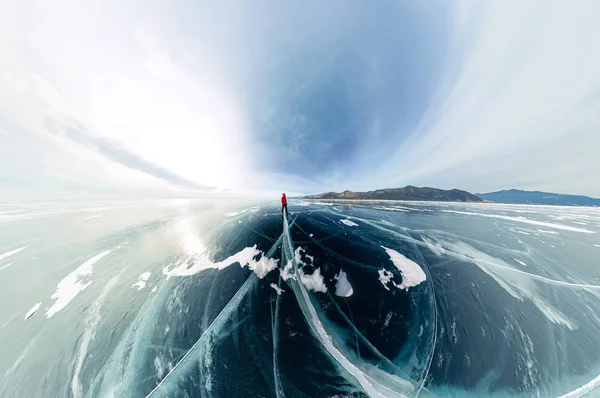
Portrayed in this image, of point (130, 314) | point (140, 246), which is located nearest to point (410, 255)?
point (130, 314)

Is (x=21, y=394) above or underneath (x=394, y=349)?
underneath

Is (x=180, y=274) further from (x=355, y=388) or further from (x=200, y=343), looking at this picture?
(x=355, y=388)

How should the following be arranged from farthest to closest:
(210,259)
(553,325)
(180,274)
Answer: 1. (210,259)
2. (180,274)
3. (553,325)

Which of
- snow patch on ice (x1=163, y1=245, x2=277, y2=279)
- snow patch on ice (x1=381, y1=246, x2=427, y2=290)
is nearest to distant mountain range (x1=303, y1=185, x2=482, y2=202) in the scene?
snow patch on ice (x1=381, y1=246, x2=427, y2=290)

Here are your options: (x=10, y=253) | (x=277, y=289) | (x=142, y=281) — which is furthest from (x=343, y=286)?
(x=10, y=253)

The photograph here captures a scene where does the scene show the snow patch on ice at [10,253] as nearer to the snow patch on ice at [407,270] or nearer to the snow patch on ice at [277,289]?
the snow patch on ice at [277,289]

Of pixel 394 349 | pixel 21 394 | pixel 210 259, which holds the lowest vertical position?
pixel 21 394

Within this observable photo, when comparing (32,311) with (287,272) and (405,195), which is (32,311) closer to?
(287,272)
